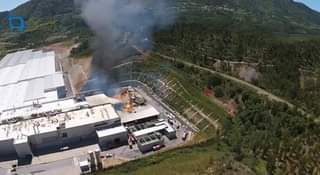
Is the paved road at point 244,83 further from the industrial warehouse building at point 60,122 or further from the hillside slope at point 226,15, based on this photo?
the hillside slope at point 226,15

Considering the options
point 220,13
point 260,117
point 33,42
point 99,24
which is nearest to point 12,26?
point 33,42

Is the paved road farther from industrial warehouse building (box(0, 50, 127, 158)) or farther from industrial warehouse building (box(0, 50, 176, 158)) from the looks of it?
industrial warehouse building (box(0, 50, 127, 158))

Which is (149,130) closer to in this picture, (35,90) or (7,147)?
(7,147)

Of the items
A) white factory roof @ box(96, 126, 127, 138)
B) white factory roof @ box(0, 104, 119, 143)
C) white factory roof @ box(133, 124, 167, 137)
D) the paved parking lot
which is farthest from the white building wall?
white factory roof @ box(133, 124, 167, 137)

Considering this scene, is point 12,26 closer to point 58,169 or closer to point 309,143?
point 58,169

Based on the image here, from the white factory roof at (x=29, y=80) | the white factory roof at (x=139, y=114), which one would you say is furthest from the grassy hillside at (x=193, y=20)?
the white factory roof at (x=139, y=114)

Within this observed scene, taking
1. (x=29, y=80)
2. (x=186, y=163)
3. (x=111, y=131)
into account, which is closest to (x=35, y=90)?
(x=29, y=80)
